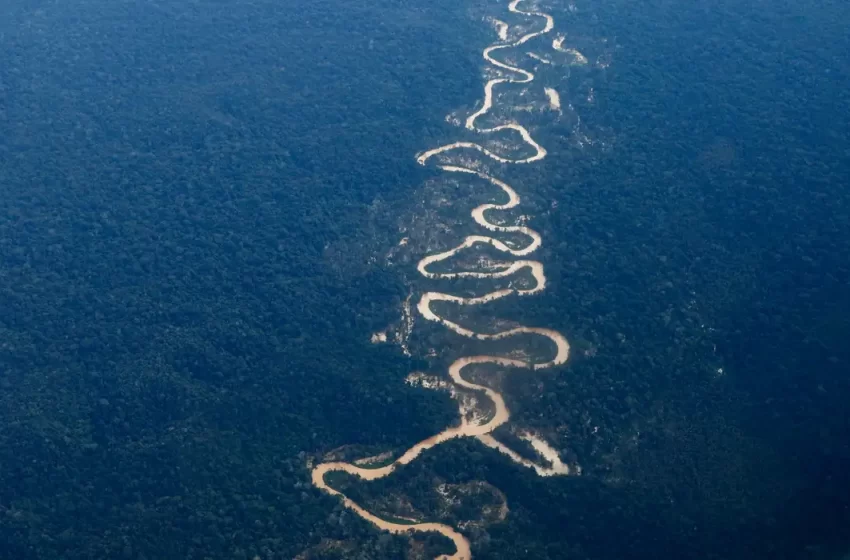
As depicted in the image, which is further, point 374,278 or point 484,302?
point 374,278

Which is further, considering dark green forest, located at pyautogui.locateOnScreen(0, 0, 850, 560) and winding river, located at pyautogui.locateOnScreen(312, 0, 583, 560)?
winding river, located at pyautogui.locateOnScreen(312, 0, 583, 560)

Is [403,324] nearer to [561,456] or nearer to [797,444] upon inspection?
[561,456]

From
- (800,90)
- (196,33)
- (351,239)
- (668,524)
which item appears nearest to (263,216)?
(351,239)

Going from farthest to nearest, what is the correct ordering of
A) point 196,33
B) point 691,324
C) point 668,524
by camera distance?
point 196,33, point 691,324, point 668,524

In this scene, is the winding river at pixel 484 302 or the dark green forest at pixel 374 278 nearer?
the dark green forest at pixel 374 278
